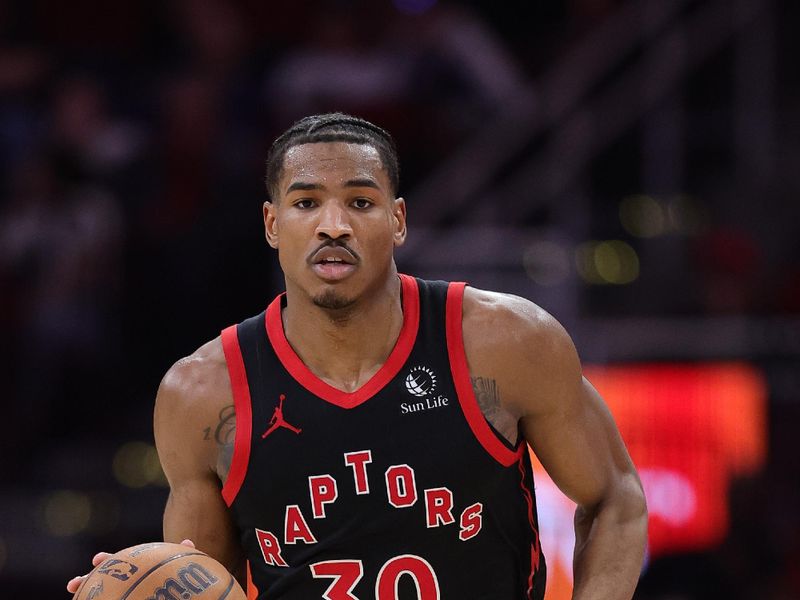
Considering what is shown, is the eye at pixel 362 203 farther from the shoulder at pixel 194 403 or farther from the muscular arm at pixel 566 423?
the shoulder at pixel 194 403

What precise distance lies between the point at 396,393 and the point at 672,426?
15.3 feet

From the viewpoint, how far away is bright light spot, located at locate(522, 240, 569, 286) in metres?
8.40

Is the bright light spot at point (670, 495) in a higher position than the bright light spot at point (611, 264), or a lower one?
lower

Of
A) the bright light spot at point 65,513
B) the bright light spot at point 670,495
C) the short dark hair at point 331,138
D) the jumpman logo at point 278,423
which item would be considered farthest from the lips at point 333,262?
the bright light spot at point 65,513

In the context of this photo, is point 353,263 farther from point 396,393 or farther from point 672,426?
point 672,426

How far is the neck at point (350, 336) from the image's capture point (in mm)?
3820

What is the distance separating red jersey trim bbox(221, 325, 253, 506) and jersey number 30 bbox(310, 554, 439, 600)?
333 millimetres

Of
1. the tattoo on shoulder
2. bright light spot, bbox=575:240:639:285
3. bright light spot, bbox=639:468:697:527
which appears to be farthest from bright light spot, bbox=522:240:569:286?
the tattoo on shoulder

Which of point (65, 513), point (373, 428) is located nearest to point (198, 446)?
point (373, 428)

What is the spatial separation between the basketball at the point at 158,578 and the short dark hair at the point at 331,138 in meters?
1.00

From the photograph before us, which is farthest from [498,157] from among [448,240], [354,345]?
[354,345]

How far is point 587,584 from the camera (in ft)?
12.4

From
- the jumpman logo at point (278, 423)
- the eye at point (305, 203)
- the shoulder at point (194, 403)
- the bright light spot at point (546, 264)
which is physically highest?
the bright light spot at point (546, 264)

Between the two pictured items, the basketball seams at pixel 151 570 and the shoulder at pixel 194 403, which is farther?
the shoulder at pixel 194 403
